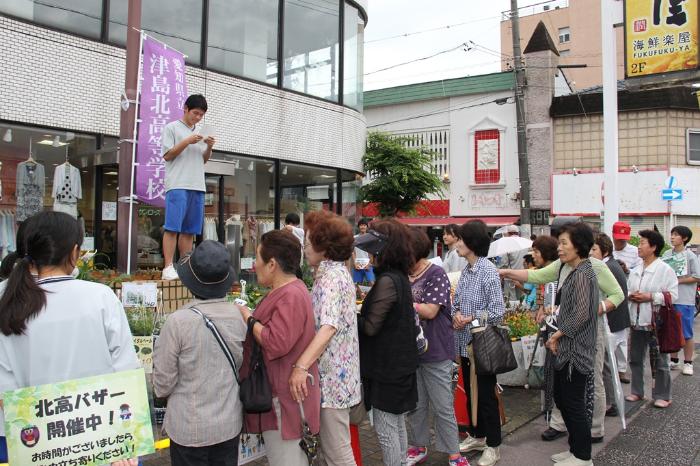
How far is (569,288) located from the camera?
13.8 feet

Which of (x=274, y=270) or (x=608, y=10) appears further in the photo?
(x=608, y=10)

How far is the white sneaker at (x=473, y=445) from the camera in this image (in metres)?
4.53

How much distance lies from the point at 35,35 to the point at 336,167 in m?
6.75

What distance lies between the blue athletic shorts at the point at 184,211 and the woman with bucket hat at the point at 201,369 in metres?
3.24

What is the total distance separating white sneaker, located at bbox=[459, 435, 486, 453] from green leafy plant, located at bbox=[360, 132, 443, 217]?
411 inches

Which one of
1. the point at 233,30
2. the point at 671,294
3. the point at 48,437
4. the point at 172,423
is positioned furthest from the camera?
the point at 233,30

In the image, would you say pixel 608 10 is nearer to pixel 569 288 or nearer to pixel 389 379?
pixel 569 288

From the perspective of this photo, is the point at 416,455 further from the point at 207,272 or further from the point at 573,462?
the point at 207,272

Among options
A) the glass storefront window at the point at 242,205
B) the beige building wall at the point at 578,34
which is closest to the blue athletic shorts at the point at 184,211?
the glass storefront window at the point at 242,205

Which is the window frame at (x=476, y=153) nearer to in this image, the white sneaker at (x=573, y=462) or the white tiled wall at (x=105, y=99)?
the white tiled wall at (x=105, y=99)

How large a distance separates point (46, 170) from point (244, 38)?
4.77 m

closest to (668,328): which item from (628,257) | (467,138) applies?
(628,257)

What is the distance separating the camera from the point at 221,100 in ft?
34.6

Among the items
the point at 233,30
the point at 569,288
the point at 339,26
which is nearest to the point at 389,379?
the point at 569,288
